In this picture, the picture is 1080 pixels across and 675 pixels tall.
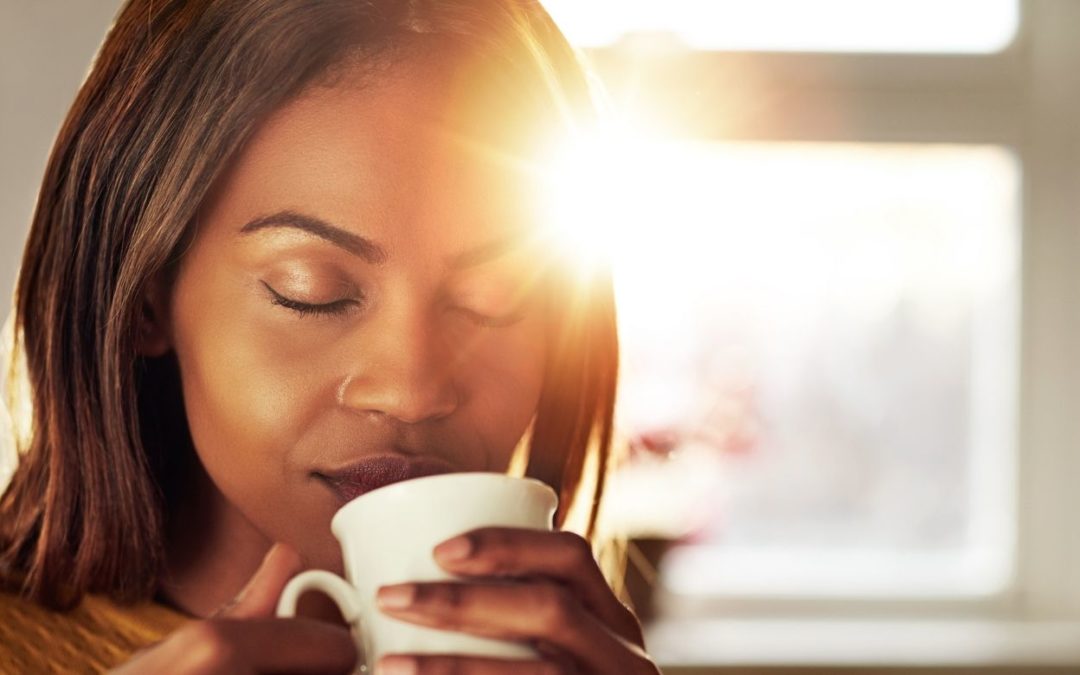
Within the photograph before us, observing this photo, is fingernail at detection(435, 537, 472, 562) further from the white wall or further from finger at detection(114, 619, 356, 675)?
the white wall

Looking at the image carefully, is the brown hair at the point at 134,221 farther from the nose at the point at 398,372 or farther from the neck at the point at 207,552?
the nose at the point at 398,372

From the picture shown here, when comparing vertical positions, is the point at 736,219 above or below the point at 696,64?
below

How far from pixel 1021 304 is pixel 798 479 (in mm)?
471

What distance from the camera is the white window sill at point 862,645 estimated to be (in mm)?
1672

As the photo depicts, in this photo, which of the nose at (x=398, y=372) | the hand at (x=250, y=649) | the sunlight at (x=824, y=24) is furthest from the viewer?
the sunlight at (x=824, y=24)

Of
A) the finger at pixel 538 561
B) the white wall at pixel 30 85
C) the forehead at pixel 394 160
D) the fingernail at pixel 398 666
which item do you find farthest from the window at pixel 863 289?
the fingernail at pixel 398 666

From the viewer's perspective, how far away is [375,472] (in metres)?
0.70

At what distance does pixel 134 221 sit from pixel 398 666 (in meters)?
0.41

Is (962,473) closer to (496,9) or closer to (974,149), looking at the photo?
(974,149)

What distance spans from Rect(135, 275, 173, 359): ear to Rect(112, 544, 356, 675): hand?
32 cm

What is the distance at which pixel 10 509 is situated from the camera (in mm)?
892

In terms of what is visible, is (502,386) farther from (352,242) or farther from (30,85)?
(30,85)

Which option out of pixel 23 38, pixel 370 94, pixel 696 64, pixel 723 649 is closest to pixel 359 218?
pixel 370 94

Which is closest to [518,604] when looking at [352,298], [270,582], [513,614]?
[513,614]
